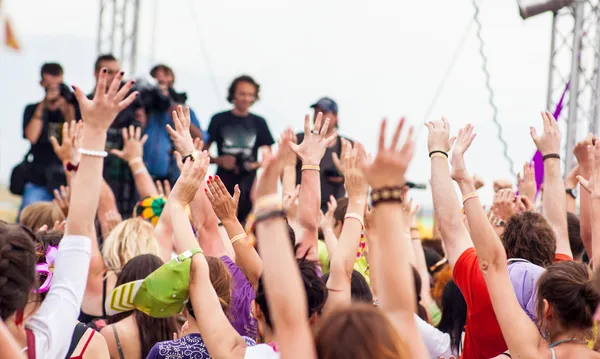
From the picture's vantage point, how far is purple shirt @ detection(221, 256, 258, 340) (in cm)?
337

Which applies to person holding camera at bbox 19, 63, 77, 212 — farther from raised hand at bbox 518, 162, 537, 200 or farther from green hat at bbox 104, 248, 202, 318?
green hat at bbox 104, 248, 202, 318

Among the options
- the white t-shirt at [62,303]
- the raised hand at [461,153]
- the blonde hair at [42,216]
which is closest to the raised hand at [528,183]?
the raised hand at [461,153]

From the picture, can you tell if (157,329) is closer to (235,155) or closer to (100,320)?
(100,320)

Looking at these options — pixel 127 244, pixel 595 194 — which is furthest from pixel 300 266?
pixel 127 244

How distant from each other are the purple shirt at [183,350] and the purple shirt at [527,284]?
39.2 inches

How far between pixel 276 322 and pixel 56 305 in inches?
21.8

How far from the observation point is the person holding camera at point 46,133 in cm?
→ 715

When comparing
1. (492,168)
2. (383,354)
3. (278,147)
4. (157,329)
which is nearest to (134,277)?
(157,329)

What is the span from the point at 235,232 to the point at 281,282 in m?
1.11

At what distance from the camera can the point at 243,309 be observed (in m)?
3.41

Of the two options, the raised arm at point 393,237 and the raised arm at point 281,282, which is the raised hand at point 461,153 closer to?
the raised arm at point 393,237

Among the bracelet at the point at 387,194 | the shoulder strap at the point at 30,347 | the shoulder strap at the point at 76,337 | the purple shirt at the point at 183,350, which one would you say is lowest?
the purple shirt at the point at 183,350

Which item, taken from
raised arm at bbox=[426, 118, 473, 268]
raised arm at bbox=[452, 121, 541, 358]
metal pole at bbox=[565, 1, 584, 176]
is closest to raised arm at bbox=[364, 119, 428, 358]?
raised arm at bbox=[452, 121, 541, 358]

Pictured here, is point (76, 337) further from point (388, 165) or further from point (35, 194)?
point (35, 194)
